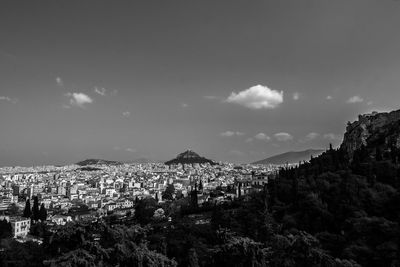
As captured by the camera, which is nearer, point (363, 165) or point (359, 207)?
point (359, 207)

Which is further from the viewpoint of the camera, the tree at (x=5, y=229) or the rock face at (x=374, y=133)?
the rock face at (x=374, y=133)

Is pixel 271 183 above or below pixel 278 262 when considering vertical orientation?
above

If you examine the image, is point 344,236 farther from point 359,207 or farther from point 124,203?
point 124,203

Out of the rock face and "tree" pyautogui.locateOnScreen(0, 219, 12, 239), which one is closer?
"tree" pyautogui.locateOnScreen(0, 219, 12, 239)

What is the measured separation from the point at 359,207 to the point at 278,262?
14380mm

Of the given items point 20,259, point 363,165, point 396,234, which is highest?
point 363,165

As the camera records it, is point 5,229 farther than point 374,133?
No

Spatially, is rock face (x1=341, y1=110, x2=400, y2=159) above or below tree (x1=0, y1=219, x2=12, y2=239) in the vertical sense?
above

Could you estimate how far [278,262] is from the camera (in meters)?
16.6

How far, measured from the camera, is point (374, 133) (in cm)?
6059

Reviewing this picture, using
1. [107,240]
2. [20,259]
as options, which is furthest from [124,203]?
[107,240]

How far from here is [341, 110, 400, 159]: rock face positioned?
173ft

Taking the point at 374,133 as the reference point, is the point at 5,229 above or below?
below

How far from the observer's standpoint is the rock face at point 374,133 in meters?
52.6
